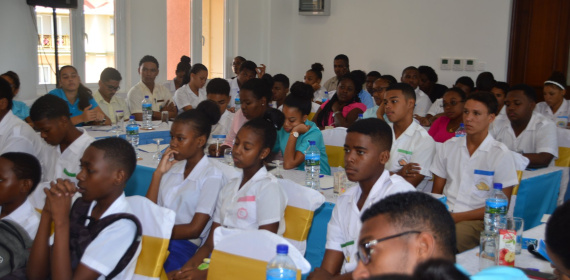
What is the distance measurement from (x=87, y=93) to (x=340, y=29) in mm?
5709

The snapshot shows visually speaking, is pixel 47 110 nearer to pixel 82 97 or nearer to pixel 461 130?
pixel 82 97

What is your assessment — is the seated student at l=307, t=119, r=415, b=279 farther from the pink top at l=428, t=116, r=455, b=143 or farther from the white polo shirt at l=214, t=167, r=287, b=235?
the pink top at l=428, t=116, r=455, b=143

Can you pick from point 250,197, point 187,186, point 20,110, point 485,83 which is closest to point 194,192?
point 187,186

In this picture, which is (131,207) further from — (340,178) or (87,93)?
(87,93)

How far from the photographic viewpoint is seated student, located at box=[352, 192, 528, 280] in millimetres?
1518

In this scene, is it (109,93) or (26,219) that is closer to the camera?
(26,219)

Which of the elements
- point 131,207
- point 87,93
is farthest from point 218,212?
point 87,93

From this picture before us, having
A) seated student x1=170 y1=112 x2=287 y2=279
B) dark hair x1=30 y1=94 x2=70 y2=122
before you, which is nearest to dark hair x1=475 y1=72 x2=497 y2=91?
seated student x1=170 y1=112 x2=287 y2=279

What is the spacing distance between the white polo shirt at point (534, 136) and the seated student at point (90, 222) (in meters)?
3.59

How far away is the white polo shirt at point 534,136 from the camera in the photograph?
4715mm

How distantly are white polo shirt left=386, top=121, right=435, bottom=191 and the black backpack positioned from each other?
86.1 inches

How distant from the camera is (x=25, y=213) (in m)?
2.66

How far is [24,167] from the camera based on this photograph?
2.69m

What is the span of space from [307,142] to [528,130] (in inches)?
82.9
